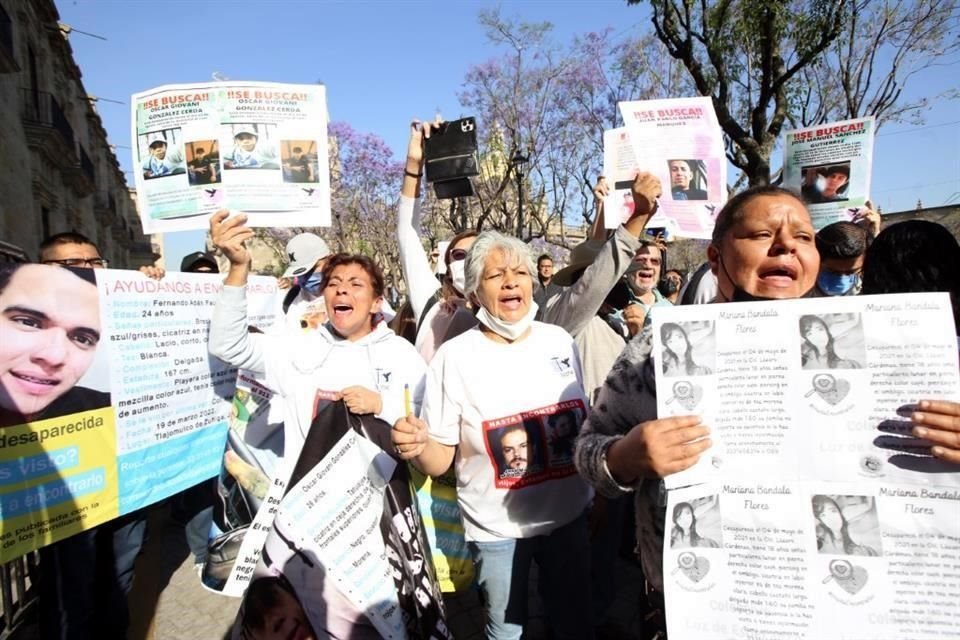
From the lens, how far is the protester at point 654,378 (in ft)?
4.08

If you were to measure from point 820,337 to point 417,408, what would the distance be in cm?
173

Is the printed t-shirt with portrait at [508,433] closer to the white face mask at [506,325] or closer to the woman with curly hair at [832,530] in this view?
the white face mask at [506,325]

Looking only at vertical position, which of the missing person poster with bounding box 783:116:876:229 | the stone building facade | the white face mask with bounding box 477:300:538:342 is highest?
the stone building facade

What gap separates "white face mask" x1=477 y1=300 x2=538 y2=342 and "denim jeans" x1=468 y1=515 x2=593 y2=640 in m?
0.81

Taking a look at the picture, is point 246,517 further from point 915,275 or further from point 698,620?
point 915,275

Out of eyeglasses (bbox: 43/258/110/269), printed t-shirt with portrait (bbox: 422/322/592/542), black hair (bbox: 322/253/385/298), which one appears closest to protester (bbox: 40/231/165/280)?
eyeglasses (bbox: 43/258/110/269)

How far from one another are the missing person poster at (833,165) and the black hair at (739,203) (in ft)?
7.09

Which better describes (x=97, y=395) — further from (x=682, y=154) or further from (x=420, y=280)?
(x=682, y=154)

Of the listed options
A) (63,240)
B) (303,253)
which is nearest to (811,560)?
(63,240)

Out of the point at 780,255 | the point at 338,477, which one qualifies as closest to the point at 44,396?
the point at 338,477

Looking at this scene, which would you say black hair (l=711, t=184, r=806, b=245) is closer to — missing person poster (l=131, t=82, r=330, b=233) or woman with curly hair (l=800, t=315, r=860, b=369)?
woman with curly hair (l=800, t=315, r=860, b=369)

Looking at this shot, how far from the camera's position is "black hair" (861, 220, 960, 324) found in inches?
71.2

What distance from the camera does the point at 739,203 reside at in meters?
1.48

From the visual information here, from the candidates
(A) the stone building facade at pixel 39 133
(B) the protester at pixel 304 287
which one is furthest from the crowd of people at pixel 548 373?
(A) the stone building facade at pixel 39 133
